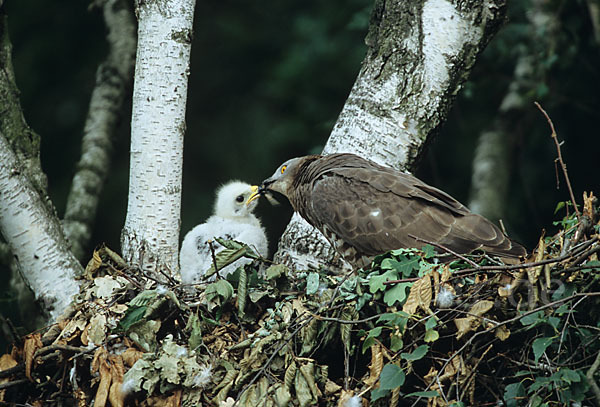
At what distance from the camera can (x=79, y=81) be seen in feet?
22.3

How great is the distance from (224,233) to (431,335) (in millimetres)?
1877

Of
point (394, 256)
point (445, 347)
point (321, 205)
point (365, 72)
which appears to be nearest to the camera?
point (445, 347)

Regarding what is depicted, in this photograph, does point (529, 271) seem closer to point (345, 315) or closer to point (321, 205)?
point (345, 315)

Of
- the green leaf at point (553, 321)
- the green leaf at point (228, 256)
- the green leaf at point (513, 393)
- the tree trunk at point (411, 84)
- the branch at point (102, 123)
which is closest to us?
the green leaf at point (553, 321)

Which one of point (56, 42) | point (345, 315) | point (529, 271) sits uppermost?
point (56, 42)

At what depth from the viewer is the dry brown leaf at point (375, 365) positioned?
2.54 metres

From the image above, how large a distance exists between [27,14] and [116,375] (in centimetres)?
448

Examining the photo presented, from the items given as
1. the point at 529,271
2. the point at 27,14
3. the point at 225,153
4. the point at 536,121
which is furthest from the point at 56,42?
the point at 529,271

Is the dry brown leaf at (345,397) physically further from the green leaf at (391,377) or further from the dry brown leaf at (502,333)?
the dry brown leaf at (502,333)

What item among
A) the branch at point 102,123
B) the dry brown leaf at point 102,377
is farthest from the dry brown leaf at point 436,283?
the branch at point 102,123

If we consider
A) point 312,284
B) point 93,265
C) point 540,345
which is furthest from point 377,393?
point 93,265

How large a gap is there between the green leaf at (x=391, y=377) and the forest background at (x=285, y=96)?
3136 mm

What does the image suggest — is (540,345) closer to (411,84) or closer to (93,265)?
(411,84)

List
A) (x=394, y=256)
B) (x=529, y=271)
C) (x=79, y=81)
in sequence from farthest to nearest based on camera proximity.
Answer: (x=79, y=81) → (x=394, y=256) → (x=529, y=271)
